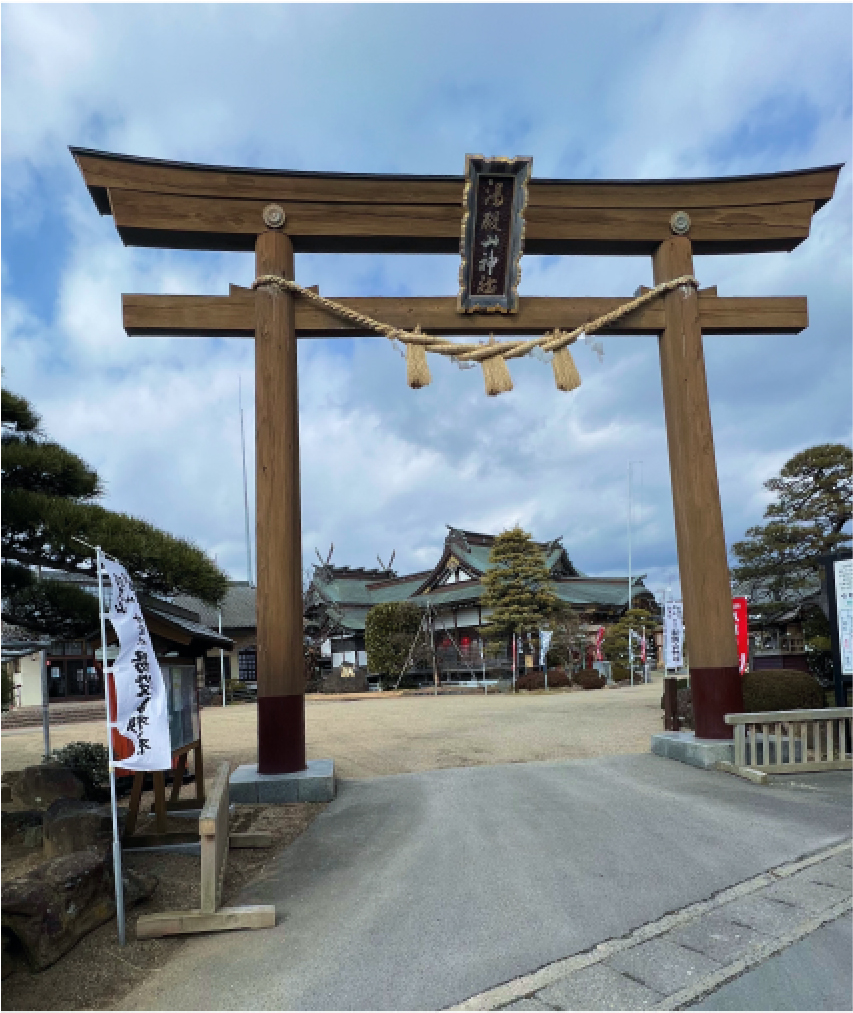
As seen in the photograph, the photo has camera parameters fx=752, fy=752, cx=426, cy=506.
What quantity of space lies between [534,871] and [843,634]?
4.65m

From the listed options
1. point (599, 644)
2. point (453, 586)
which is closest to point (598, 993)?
point (599, 644)

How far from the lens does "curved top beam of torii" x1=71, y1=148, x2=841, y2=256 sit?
7461mm

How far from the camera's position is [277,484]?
719cm

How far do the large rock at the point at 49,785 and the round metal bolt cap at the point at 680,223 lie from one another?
8.54 m

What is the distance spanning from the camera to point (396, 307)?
7.97m

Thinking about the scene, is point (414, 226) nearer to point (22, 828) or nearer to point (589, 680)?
point (22, 828)

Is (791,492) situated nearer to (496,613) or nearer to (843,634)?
(496,613)

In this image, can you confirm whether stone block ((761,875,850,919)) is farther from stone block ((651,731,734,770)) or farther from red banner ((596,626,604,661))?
red banner ((596,626,604,661))

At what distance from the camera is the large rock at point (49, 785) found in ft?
23.9

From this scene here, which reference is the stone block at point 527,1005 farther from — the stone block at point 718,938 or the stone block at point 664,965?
the stone block at point 718,938

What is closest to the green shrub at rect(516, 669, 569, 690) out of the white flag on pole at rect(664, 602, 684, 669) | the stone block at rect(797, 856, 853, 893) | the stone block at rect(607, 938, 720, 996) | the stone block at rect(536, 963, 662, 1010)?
the white flag on pole at rect(664, 602, 684, 669)

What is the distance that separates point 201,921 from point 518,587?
24.9 m

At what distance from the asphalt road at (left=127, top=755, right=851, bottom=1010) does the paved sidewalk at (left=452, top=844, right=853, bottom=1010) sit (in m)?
0.11

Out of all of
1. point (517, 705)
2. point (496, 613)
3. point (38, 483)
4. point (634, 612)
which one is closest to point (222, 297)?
point (38, 483)
